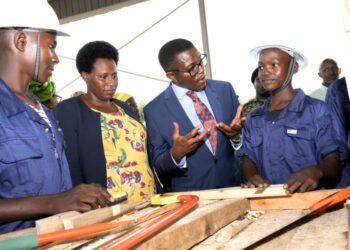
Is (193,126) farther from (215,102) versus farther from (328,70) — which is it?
(328,70)

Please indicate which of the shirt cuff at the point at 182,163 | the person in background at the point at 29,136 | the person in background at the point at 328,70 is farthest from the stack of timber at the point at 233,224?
the person in background at the point at 328,70

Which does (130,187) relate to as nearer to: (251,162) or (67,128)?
(67,128)

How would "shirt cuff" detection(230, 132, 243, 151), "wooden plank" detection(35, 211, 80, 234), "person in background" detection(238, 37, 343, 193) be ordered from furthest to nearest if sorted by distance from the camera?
"shirt cuff" detection(230, 132, 243, 151) < "person in background" detection(238, 37, 343, 193) < "wooden plank" detection(35, 211, 80, 234)

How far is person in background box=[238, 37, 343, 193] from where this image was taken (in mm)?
2270

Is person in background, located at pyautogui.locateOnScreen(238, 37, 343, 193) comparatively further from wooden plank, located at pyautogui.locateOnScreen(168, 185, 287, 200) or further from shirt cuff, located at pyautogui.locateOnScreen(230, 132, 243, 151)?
wooden plank, located at pyautogui.locateOnScreen(168, 185, 287, 200)

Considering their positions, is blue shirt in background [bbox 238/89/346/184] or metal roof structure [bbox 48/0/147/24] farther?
metal roof structure [bbox 48/0/147/24]

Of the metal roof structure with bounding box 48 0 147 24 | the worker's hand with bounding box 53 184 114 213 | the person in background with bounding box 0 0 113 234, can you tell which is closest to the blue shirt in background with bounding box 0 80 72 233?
the person in background with bounding box 0 0 113 234

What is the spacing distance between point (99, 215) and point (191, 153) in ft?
4.39

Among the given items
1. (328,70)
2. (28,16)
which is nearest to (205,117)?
(28,16)

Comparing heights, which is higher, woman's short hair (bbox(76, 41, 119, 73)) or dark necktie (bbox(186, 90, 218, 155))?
woman's short hair (bbox(76, 41, 119, 73))

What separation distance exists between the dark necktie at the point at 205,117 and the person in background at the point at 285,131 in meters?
0.24

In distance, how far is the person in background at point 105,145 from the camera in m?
2.68

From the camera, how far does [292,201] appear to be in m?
1.66

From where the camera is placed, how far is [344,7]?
1349mm
